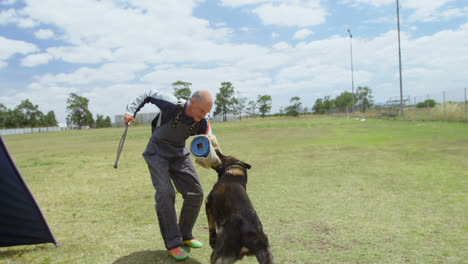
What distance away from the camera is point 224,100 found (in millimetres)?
93625

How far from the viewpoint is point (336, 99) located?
393ft

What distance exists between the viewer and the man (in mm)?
3705

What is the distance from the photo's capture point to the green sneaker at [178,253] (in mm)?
3652

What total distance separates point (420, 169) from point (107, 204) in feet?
26.0

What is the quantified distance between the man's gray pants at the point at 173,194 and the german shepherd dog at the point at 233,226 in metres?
0.61

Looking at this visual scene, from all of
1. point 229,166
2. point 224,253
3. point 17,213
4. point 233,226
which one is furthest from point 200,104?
point 17,213

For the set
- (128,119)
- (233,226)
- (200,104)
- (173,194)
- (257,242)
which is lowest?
(257,242)

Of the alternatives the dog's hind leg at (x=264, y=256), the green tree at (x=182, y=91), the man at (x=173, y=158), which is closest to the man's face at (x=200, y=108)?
the man at (x=173, y=158)

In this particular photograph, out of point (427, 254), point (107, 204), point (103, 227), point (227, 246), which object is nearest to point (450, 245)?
point (427, 254)

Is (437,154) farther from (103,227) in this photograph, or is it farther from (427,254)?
(103,227)

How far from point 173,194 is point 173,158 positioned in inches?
18.2

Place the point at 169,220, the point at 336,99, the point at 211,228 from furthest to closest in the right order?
1. the point at 336,99
2. the point at 169,220
3. the point at 211,228

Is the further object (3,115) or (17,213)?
(3,115)

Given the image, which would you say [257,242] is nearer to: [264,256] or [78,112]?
[264,256]
